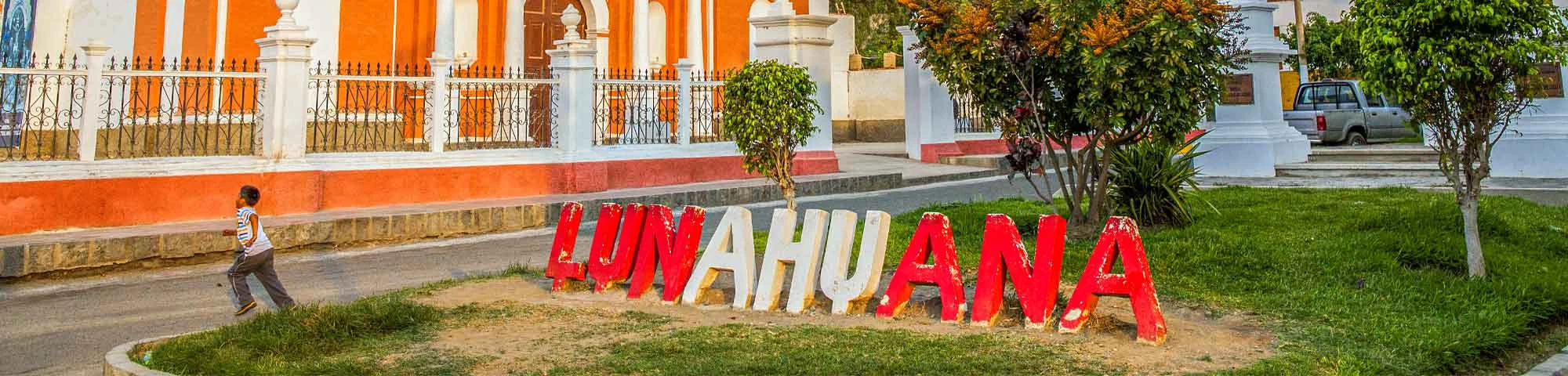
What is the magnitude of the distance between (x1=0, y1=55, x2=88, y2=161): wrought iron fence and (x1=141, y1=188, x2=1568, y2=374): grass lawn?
14.0 ft

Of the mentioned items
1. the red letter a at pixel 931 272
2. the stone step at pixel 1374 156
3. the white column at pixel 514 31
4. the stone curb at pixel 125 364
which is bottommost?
the stone curb at pixel 125 364

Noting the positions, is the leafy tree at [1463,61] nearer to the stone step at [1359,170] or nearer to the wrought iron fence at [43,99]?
the stone step at [1359,170]

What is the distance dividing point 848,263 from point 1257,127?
933 centimetres

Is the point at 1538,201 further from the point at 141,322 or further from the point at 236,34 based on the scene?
the point at 236,34

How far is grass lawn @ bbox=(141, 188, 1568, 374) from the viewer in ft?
17.0

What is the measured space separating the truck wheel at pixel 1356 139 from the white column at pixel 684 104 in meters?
11.2

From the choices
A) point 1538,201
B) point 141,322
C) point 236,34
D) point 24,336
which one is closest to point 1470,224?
point 1538,201

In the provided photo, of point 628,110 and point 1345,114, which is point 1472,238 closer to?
point 628,110

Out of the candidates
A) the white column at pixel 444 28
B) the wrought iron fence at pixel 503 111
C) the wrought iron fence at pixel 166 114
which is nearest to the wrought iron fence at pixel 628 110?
the wrought iron fence at pixel 503 111

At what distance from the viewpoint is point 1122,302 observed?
6.96m

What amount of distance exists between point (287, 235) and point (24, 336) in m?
3.32

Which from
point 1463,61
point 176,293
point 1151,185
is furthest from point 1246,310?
point 176,293

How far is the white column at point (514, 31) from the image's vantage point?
60.4 ft

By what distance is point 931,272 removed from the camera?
633cm
